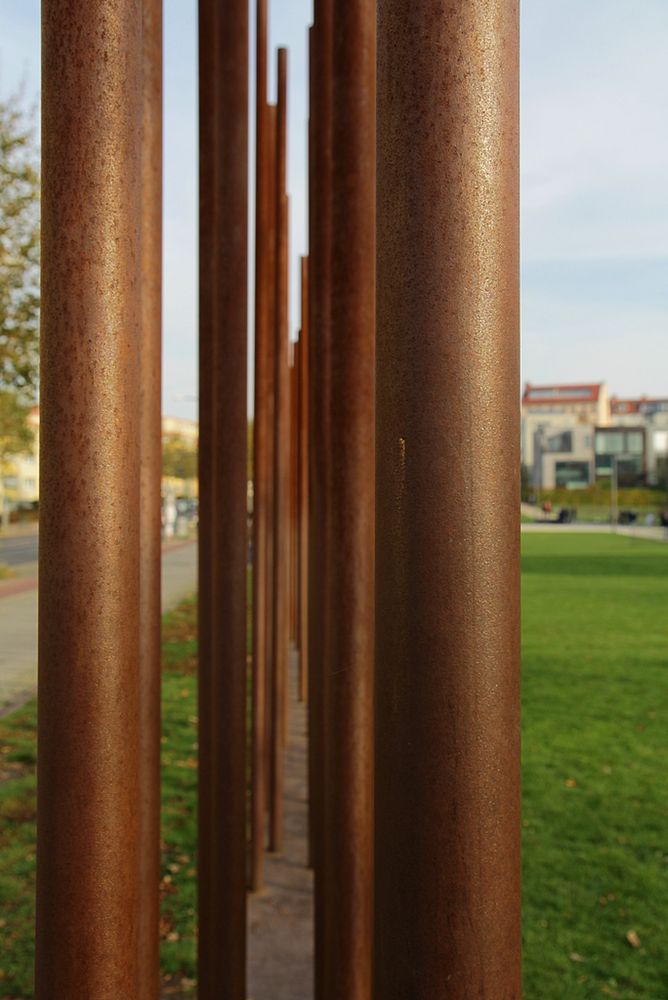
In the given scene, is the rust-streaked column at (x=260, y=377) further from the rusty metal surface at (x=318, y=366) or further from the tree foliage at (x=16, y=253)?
the tree foliage at (x=16, y=253)

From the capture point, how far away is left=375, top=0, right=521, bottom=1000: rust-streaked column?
120cm

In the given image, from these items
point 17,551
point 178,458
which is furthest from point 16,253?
point 178,458

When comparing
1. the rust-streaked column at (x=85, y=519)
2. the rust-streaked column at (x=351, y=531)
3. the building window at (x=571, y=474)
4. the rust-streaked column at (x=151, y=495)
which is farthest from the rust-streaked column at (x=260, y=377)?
the building window at (x=571, y=474)

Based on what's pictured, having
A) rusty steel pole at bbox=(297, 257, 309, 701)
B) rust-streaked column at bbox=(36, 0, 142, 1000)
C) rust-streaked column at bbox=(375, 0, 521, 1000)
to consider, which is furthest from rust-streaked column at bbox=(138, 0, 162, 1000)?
rusty steel pole at bbox=(297, 257, 309, 701)

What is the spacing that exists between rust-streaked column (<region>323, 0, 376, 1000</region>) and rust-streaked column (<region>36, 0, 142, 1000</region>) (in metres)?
1.18

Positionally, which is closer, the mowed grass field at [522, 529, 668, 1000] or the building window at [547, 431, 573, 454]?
the mowed grass field at [522, 529, 668, 1000]

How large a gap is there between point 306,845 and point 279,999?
6.42 ft

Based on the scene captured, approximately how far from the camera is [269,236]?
228 inches

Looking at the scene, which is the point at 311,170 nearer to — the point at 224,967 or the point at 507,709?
the point at 224,967

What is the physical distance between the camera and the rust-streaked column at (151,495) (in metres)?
2.06

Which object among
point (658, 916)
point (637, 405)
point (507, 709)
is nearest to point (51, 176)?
point (507, 709)

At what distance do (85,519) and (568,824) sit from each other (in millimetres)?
6148

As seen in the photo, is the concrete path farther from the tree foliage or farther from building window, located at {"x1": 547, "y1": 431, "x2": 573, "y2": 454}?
building window, located at {"x1": 547, "y1": 431, "x2": 573, "y2": 454}

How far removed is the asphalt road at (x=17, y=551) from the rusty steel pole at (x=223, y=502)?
106 feet
